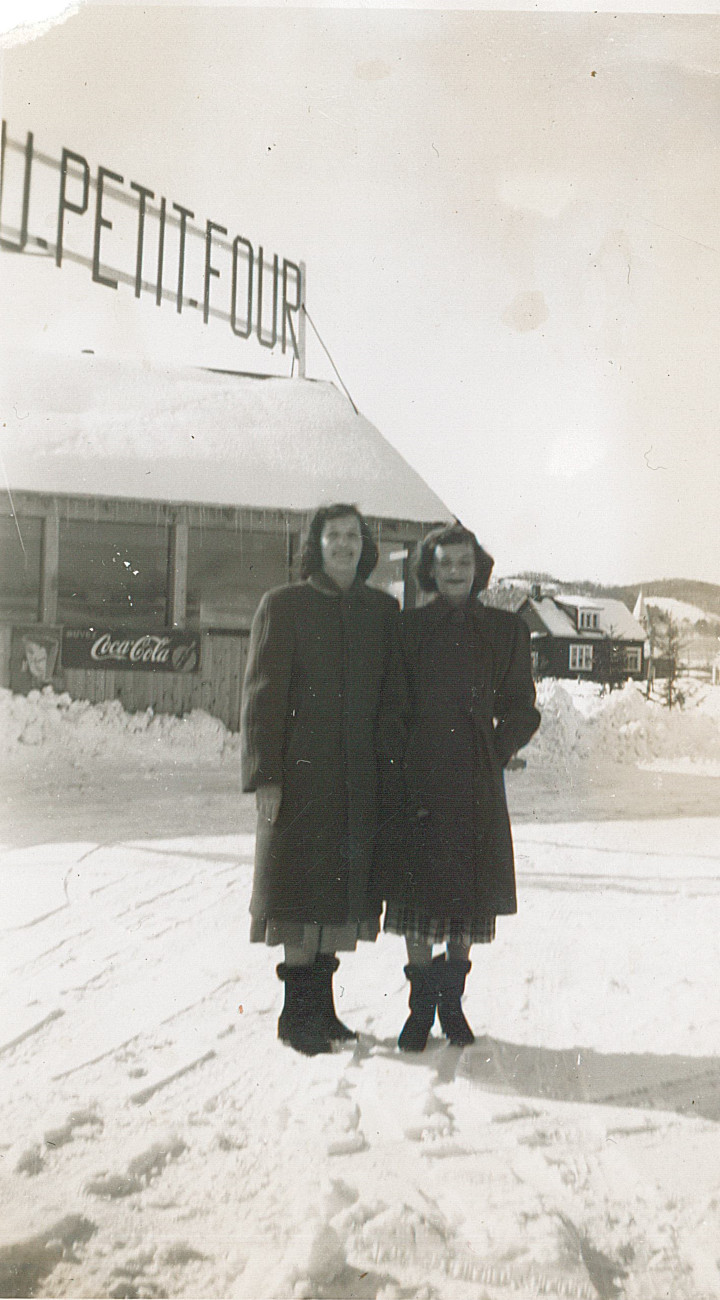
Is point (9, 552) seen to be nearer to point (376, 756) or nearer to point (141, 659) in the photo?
point (141, 659)

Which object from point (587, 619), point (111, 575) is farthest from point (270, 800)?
point (587, 619)

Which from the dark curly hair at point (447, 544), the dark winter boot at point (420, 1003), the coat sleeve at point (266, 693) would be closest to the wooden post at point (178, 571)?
the coat sleeve at point (266, 693)

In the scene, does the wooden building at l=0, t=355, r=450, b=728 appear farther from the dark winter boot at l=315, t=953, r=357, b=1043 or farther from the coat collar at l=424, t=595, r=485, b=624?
the dark winter boot at l=315, t=953, r=357, b=1043

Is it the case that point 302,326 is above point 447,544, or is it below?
above

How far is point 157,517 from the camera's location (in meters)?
1.89

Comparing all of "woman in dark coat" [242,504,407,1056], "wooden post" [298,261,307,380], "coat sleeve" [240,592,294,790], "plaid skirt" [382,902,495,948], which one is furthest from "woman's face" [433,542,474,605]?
"plaid skirt" [382,902,495,948]

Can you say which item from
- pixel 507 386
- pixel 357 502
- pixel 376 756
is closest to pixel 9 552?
pixel 357 502

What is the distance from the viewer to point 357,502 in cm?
191

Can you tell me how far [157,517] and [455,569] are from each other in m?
0.70

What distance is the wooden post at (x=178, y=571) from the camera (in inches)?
73.5

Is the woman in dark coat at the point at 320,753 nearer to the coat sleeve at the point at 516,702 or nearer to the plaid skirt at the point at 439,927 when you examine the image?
the plaid skirt at the point at 439,927

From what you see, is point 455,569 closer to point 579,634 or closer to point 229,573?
point 579,634

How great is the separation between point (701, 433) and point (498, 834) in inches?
41.5

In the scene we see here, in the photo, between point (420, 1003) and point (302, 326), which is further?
point (302, 326)
